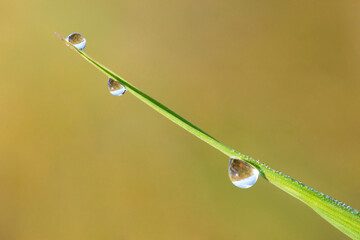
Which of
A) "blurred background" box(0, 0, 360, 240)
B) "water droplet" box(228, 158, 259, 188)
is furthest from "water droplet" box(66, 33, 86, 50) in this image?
"blurred background" box(0, 0, 360, 240)

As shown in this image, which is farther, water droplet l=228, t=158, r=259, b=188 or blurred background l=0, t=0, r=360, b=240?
blurred background l=0, t=0, r=360, b=240

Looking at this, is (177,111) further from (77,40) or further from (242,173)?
(242,173)

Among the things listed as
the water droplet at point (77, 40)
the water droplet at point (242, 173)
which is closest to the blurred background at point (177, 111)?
the water droplet at point (77, 40)

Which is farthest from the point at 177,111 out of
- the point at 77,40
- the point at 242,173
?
the point at 242,173

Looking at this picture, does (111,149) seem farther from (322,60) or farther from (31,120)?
(322,60)

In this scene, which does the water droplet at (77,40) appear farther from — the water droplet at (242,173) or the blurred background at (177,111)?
the blurred background at (177,111)

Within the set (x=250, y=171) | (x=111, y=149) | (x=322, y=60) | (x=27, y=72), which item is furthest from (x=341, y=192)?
(x=27, y=72)

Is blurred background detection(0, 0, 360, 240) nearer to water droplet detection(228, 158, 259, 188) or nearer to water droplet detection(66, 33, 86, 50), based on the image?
water droplet detection(66, 33, 86, 50)
